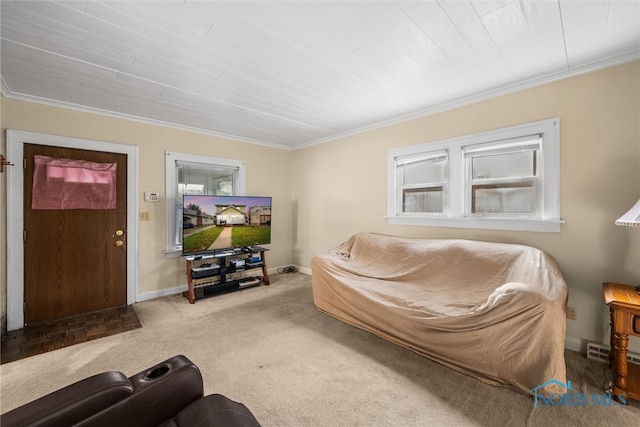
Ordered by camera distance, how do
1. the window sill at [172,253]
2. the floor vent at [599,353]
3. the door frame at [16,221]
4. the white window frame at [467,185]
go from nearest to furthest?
the floor vent at [599,353] < the white window frame at [467,185] < the door frame at [16,221] < the window sill at [172,253]

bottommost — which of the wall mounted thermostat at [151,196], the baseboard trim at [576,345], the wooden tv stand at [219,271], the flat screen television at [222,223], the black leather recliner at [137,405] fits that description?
the baseboard trim at [576,345]

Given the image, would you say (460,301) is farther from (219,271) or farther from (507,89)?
(219,271)

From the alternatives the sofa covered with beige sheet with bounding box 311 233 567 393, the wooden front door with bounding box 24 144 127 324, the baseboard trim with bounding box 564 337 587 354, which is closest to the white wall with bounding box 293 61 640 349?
the baseboard trim with bounding box 564 337 587 354

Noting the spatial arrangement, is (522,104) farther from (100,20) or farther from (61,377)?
(61,377)

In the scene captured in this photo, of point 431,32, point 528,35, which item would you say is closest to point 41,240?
point 431,32

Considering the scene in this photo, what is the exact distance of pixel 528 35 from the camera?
1871 millimetres

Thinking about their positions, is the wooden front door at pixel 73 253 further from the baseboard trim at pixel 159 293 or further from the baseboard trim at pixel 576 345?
the baseboard trim at pixel 576 345

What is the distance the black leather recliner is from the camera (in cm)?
81

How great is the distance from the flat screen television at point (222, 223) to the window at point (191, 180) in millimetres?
296

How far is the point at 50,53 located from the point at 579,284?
4.75m

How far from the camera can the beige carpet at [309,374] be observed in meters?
1.61

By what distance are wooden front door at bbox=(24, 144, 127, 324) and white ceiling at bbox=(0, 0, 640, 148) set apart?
0.86m

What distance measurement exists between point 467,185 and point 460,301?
4.60 ft

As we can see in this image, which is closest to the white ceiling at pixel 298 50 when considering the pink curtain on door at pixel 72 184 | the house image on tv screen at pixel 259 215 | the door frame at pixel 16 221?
the door frame at pixel 16 221
